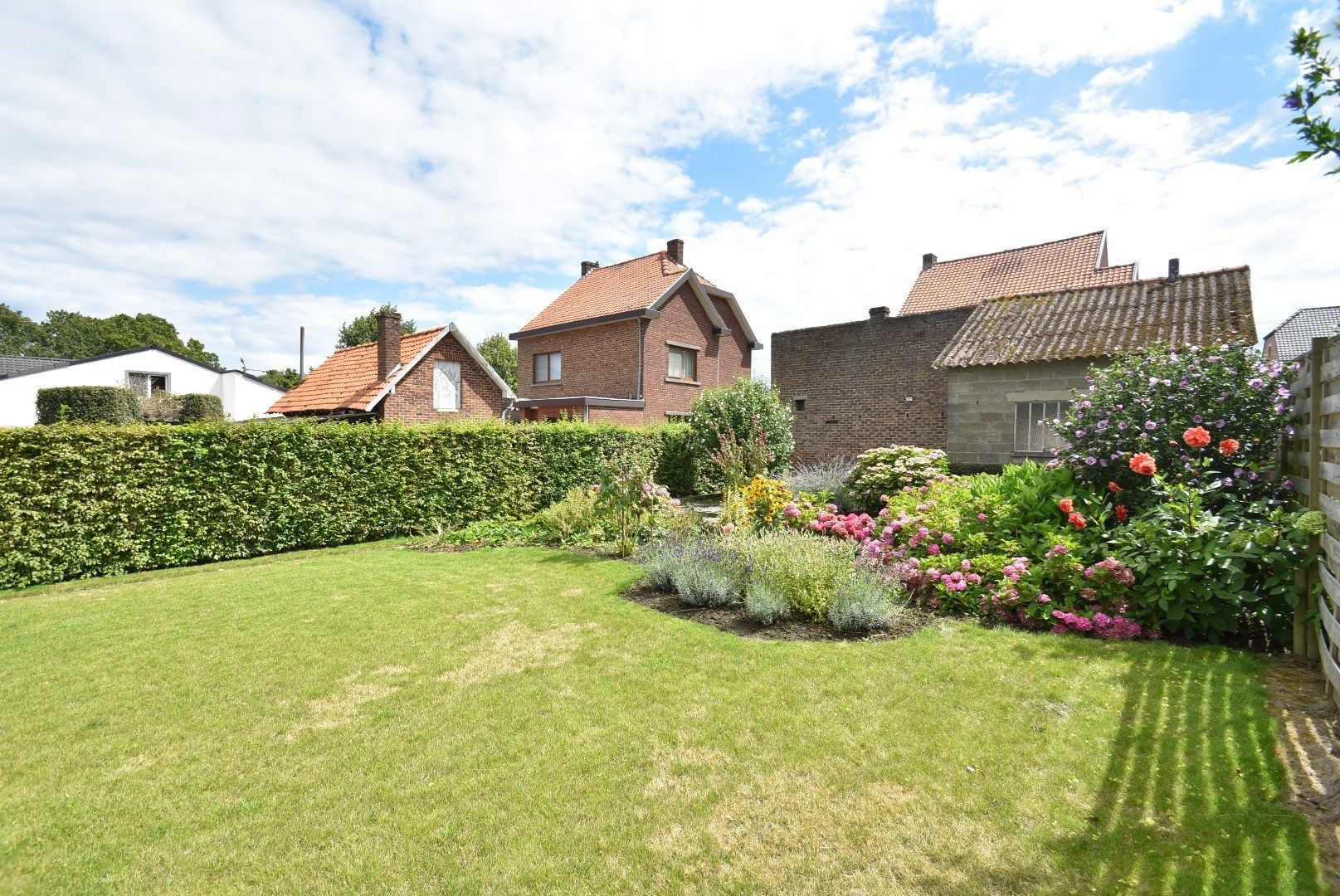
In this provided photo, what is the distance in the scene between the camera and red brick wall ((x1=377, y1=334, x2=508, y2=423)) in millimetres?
20047

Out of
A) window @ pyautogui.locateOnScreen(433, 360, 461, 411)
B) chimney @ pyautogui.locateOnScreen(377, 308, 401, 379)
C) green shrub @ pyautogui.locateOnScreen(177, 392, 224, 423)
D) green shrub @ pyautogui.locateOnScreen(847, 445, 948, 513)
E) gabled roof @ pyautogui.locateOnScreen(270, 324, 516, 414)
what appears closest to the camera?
green shrub @ pyautogui.locateOnScreen(847, 445, 948, 513)

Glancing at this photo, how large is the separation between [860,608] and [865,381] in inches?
479

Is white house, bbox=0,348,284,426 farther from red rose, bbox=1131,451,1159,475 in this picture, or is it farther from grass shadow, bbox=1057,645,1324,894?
grass shadow, bbox=1057,645,1324,894

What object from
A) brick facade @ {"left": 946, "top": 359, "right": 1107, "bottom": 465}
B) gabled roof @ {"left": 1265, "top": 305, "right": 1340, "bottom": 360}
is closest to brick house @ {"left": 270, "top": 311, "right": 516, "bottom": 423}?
brick facade @ {"left": 946, "top": 359, "right": 1107, "bottom": 465}

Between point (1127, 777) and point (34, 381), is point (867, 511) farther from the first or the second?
point (34, 381)

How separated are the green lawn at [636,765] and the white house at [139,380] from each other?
25.1m

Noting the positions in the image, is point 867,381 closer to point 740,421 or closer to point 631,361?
point 740,421

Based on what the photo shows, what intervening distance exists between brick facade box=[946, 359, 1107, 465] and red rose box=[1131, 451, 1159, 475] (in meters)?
7.31

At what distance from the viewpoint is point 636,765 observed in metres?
3.11

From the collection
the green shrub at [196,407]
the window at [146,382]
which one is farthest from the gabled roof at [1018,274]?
the window at [146,382]

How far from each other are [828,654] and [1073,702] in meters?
1.56

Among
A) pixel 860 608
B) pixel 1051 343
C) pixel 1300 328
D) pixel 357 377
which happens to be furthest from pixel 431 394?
pixel 1300 328

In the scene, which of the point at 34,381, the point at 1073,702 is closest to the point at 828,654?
the point at 1073,702

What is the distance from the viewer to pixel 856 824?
2.59m
